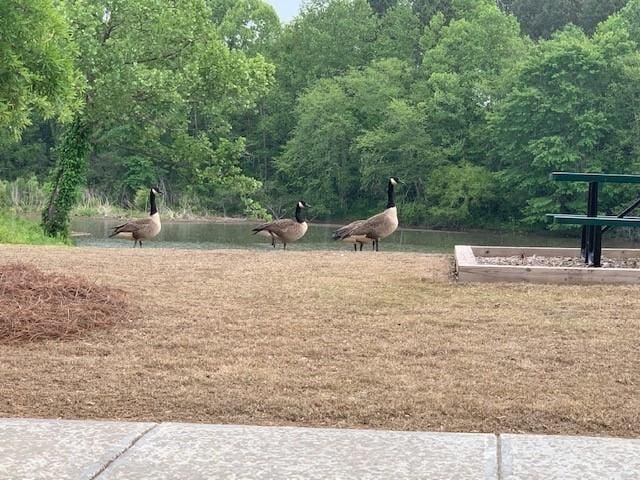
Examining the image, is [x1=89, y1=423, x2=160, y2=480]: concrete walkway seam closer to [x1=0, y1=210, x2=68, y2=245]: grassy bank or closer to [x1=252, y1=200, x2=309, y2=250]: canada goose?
[x1=252, y1=200, x2=309, y2=250]: canada goose

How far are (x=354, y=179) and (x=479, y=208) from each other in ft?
30.1

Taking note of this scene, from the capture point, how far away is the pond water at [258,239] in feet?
73.3

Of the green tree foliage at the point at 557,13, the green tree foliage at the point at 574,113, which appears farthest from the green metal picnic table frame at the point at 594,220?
the green tree foliage at the point at 557,13

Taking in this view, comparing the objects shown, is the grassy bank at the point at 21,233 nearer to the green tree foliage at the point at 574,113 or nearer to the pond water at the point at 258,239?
the pond water at the point at 258,239

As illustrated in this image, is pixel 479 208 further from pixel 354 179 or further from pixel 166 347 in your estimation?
pixel 166 347

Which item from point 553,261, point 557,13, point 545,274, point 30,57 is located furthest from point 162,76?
point 557,13

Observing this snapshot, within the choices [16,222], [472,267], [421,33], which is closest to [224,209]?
[421,33]

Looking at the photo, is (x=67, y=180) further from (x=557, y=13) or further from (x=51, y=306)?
(x=557, y=13)

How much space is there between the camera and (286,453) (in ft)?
10.5

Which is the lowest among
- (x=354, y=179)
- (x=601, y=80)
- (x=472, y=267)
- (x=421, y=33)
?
(x=472, y=267)

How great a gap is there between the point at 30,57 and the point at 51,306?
8.55 feet

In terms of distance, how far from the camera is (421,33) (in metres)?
57.9

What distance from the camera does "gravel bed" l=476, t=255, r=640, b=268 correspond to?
30.6ft

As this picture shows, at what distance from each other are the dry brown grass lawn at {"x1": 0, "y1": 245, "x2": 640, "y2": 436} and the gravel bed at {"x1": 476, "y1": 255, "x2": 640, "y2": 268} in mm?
1952
